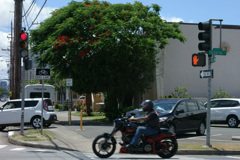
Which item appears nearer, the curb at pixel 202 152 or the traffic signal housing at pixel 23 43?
the curb at pixel 202 152

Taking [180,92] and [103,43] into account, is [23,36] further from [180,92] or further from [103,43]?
[180,92]

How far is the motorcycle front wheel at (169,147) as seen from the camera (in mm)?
10844

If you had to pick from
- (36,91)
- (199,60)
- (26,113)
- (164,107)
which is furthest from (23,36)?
(36,91)

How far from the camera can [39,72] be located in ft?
54.1

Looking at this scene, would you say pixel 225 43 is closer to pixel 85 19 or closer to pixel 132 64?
pixel 132 64

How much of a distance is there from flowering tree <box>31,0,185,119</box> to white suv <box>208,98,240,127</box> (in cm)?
577

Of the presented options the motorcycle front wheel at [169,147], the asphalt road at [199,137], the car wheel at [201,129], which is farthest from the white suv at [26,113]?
the motorcycle front wheel at [169,147]

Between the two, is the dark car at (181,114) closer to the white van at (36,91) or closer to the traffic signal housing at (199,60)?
the traffic signal housing at (199,60)

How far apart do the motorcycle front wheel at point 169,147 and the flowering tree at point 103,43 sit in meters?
14.4

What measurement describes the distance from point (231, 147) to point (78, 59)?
15582 millimetres

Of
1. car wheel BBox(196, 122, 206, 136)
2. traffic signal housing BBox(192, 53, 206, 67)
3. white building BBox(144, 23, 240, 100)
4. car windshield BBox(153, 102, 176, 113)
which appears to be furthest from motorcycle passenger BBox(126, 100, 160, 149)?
white building BBox(144, 23, 240, 100)

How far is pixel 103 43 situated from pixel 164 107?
928 centimetres

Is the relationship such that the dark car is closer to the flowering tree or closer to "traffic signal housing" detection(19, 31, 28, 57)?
"traffic signal housing" detection(19, 31, 28, 57)

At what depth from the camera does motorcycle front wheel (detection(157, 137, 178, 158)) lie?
10.8 metres
